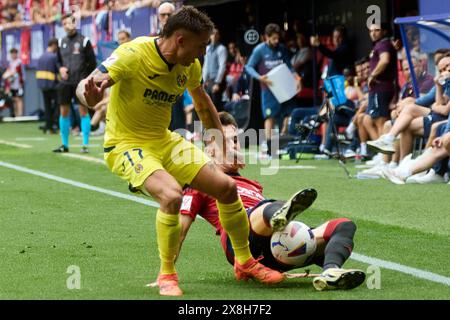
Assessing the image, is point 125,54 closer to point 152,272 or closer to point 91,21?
point 152,272

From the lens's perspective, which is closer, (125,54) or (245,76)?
(125,54)

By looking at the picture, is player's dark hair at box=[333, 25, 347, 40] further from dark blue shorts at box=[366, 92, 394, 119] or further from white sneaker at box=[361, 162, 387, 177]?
white sneaker at box=[361, 162, 387, 177]

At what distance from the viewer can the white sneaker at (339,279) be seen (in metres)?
7.36

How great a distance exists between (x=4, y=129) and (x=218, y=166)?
2315cm

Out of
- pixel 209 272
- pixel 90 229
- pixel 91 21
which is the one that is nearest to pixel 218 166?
pixel 209 272

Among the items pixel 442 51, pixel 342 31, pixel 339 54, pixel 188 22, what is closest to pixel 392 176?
pixel 442 51

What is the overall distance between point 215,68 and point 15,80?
13.6 meters

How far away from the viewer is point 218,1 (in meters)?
22.8

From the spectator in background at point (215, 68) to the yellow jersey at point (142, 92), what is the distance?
15875 millimetres

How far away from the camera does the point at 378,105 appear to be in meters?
18.5

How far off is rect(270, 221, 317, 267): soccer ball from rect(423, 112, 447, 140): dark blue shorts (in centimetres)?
813

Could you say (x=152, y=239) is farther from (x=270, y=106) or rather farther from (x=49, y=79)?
(x=49, y=79)

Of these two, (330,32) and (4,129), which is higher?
(330,32)

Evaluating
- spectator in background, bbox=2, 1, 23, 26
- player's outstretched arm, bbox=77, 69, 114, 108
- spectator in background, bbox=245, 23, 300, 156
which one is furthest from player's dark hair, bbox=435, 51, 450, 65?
spectator in background, bbox=2, 1, 23, 26
